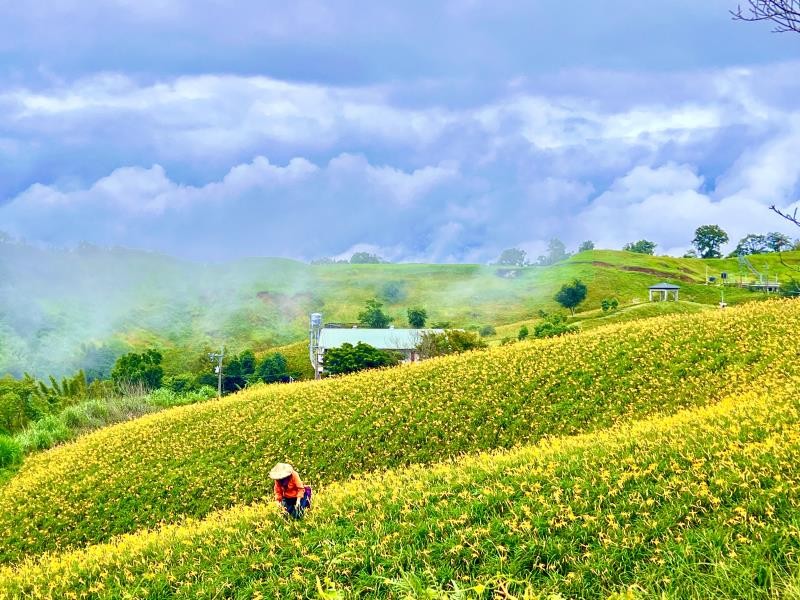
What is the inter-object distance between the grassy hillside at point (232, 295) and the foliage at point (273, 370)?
86.2 ft

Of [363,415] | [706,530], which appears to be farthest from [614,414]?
[706,530]

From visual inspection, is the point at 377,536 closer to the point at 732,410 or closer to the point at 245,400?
the point at 732,410

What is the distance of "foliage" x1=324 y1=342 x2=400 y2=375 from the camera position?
5325 cm

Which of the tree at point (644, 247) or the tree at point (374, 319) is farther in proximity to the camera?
the tree at point (644, 247)

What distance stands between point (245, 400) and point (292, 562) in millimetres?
16104

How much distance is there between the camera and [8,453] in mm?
25312

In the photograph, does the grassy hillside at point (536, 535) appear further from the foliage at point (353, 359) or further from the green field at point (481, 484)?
the foliage at point (353, 359)

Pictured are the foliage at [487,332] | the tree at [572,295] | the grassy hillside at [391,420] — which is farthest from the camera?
the tree at [572,295]

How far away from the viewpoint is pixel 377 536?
9523 millimetres

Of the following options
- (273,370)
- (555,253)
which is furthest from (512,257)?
(273,370)

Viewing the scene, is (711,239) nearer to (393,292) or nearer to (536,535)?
(393,292)

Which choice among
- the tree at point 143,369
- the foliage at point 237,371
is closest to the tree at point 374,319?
the foliage at point 237,371

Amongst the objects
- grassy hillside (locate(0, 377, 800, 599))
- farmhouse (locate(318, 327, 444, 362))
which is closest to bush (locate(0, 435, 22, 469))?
grassy hillside (locate(0, 377, 800, 599))

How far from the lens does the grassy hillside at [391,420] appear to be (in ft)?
59.0
